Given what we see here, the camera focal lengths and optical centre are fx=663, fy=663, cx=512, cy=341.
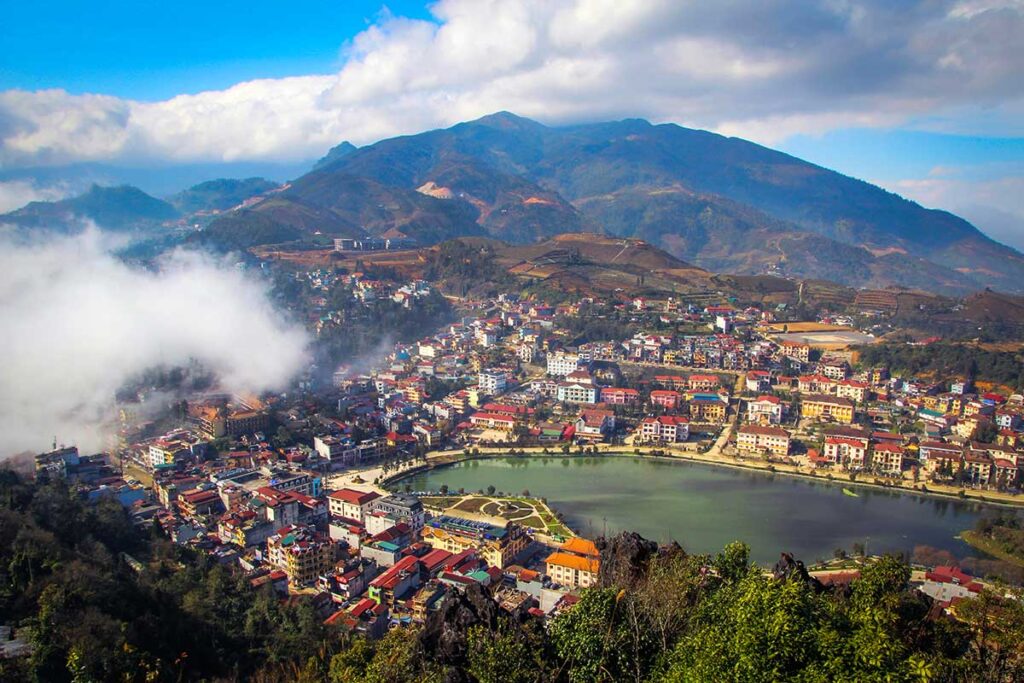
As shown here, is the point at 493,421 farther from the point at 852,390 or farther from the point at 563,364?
the point at 852,390

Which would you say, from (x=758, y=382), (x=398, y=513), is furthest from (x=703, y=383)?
(x=398, y=513)

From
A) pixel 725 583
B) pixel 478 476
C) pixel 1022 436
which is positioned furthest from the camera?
pixel 1022 436

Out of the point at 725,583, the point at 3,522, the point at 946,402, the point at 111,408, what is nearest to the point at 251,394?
the point at 111,408

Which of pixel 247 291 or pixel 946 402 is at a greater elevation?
pixel 247 291

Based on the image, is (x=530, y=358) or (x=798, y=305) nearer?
(x=530, y=358)

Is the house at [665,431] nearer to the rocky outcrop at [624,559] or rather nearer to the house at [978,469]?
the house at [978,469]

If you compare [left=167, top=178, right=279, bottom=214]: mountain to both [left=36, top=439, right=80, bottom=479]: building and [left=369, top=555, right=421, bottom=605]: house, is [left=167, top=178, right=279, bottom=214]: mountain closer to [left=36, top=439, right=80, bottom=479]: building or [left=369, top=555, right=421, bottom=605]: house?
[left=36, top=439, right=80, bottom=479]: building

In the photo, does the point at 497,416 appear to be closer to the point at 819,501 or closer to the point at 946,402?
the point at 819,501

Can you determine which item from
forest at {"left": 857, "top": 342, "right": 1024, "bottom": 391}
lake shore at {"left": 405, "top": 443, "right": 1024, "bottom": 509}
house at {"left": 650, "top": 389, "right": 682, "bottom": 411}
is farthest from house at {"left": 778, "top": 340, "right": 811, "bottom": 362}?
lake shore at {"left": 405, "top": 443, "right": 1024, "bottom": 509}
